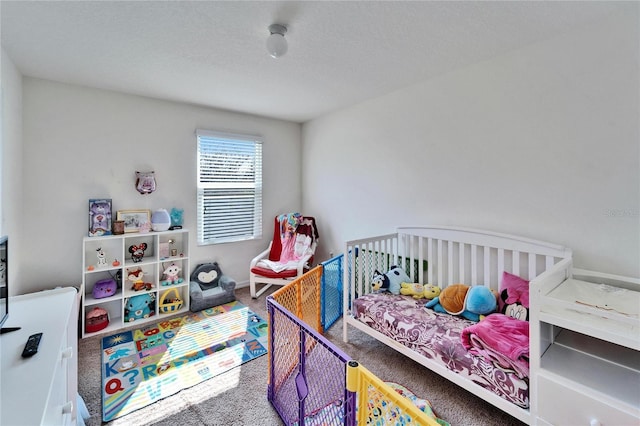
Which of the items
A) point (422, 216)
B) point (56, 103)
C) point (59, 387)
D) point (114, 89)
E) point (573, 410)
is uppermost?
point (114, 89)

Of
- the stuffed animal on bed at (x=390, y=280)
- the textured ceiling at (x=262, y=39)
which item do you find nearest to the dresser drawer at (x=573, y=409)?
the stuffed animal on bed at (x=390, y=280)

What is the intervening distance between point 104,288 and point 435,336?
9.76 feet

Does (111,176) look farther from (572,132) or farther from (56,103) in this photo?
(572,132)

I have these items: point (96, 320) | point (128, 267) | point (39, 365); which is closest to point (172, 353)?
point (96, 320)

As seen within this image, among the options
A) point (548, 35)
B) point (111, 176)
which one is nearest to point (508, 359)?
point (548, 35)

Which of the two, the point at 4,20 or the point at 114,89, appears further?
the point at 114,89

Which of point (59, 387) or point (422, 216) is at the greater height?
point (422, 216)

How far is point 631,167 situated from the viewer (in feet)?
5.45

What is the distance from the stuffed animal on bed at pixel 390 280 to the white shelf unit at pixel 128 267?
2056mm

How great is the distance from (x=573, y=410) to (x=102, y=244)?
3.74 metres

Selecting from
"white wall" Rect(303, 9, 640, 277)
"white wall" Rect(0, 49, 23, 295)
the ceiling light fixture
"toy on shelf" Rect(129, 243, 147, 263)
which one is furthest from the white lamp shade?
"toy on shelf" Rect(129, 243, 147, 263)

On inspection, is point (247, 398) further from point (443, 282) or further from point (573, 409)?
point (443, 282)

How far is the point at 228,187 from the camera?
3.67 meters

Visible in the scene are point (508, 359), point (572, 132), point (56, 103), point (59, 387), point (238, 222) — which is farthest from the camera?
point (238, 222)
